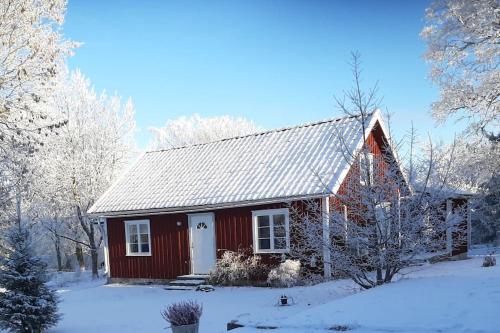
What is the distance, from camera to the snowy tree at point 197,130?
1693 inches

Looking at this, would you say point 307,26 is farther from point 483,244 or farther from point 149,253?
point 483,244

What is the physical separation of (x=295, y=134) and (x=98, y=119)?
44.1 ft

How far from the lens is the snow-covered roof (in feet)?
51.1

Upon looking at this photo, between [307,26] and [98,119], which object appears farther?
[98,119]

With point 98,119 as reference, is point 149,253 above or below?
below

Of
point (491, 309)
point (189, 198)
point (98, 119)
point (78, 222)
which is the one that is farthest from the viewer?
point (78, 222)

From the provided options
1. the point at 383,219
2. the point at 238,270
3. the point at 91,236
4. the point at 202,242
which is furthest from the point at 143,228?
the point at 383,219

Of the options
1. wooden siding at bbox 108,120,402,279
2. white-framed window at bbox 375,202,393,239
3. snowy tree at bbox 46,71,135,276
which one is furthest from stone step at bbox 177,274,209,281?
snowy tree at bbox 46,71,135,276

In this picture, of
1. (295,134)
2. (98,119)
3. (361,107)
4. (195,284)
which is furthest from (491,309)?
(98,119)

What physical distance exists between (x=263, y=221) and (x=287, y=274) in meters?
2.46

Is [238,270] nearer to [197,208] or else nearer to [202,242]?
[202,242]

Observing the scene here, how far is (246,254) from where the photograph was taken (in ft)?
53.2

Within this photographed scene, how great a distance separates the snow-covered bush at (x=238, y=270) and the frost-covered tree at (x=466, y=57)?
9.26 m

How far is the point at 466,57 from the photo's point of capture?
17.0 metres
